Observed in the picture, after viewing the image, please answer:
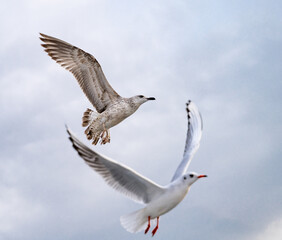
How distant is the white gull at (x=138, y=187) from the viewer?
6.02 meters

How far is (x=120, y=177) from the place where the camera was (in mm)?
6266

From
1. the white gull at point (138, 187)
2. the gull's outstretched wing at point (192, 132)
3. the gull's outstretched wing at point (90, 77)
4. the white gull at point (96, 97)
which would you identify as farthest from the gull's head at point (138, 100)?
the white gull at point (138, 187)

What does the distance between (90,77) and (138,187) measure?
16.2ft

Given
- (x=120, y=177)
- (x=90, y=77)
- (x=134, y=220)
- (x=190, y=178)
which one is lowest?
(x=134, y=220)

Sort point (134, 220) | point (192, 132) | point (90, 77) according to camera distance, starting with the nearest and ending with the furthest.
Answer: point (134, 220)
point (192, 132)
point (90, 77)

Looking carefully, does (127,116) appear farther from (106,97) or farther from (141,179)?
(141,179)

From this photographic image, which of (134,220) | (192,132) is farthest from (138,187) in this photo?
(192,132)

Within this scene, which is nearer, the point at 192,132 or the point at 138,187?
the point at 138,187

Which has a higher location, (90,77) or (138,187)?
(90,77)

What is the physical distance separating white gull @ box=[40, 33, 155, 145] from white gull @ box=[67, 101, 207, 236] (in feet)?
13.5

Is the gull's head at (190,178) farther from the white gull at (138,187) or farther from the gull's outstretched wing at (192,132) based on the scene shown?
the gull's outstretched wing at (192,132)

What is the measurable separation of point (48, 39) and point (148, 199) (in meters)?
5.96

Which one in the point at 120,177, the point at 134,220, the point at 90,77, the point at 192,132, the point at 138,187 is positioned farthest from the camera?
the point at 90,77

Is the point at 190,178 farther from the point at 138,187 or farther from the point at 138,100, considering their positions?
the point at 138,100
